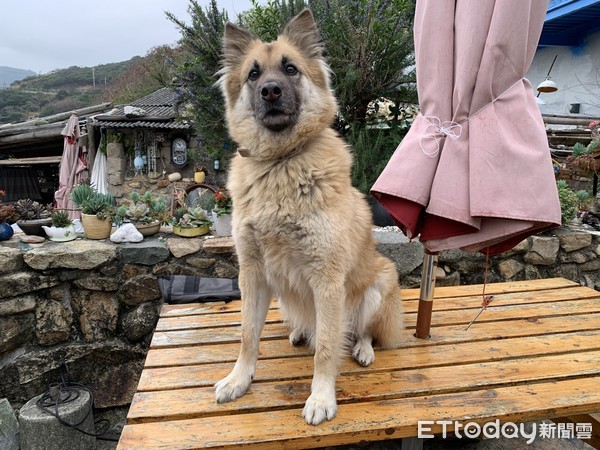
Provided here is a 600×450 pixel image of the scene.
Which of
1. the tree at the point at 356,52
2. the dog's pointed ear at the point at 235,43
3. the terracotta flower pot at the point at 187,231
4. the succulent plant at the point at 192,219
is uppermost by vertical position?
Answer: the tree at the point at 356,52

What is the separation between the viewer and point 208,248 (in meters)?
3.16

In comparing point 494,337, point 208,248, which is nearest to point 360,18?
point 208,248

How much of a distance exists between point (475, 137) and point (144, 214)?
2686 mm

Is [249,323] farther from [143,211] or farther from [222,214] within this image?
[143,211]

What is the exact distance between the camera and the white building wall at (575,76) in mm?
8117

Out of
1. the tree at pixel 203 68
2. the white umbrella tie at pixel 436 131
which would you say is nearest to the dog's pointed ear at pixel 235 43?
the white umbrella tie at pixel 436 131

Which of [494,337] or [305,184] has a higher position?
[305,184]

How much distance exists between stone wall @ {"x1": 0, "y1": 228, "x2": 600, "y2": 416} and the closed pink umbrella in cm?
162

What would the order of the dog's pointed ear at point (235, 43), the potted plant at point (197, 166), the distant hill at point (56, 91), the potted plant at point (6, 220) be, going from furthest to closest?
the distant hill at point (56, 91)
the potted plant at point (197, 166)
the potted plant at point (6, 220)
the dog's pointed ear at point (235, 43)

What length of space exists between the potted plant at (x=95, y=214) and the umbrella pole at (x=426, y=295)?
2502 millimetres

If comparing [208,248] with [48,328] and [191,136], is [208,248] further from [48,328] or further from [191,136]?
[191,136]

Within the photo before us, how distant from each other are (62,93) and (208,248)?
3096 centimetres

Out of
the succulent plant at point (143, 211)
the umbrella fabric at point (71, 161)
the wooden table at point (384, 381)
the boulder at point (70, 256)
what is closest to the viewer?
the wooden table at point (384, 381)

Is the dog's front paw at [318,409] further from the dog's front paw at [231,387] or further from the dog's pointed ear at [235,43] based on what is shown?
the dog's pointed ear at [235,43]
